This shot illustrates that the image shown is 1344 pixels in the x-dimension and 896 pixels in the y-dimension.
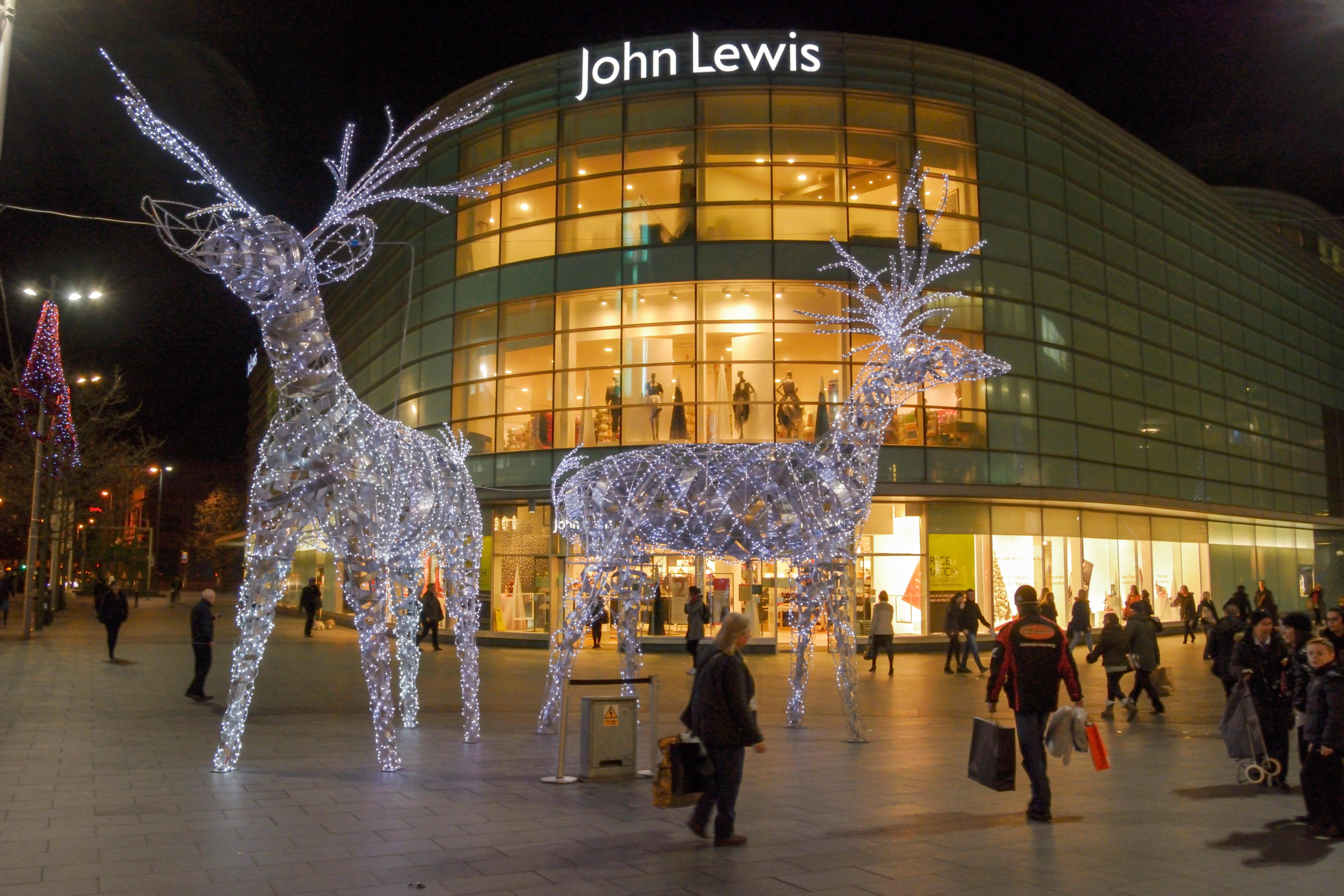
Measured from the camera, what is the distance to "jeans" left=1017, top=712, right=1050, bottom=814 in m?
7.91

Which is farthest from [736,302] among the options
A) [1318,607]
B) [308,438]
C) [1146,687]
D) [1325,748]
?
[1325,748]

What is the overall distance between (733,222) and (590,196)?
408 cm

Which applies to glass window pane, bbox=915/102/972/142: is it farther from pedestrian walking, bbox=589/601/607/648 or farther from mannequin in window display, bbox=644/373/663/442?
pedestrian walking, bbox=589/601/607/648

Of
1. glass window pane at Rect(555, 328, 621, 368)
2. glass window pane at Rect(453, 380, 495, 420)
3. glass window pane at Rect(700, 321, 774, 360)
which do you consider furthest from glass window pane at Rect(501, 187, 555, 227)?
glass window pane at Rect(700, 321, 774, 360)

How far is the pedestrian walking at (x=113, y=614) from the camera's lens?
2164 cm

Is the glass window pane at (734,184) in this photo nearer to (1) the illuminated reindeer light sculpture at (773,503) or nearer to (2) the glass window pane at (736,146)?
(2) the glass window pane at (736,146)

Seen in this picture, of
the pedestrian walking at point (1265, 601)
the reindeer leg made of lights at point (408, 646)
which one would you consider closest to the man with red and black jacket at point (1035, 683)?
the reindeer leg made of lights at point (408, 646)

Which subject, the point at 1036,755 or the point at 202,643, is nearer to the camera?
the point at 1036,755

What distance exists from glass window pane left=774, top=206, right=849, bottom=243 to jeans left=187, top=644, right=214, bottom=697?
17.7 meters

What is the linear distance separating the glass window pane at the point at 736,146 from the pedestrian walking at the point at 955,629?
13.0 m

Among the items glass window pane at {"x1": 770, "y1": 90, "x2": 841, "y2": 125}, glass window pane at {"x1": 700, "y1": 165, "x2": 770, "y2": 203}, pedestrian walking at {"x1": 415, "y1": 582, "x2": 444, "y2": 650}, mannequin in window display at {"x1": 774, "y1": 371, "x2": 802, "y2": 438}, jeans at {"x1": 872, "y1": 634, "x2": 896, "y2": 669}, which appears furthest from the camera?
glass window pane at {"x1": 770, "y1": 90, "x2": 841, "y2": 125}

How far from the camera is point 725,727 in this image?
23.2ft

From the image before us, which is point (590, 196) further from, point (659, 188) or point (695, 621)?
point (695, 621)

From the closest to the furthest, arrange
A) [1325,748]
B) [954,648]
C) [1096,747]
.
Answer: [1325,748], [1096,747], [954,648]
